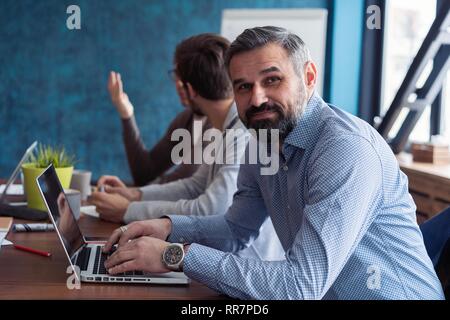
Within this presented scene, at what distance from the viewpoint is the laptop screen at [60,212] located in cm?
138

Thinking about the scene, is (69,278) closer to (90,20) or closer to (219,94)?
(219,94)

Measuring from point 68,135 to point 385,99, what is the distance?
2.38 m

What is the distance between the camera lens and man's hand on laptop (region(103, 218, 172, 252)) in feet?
4.92

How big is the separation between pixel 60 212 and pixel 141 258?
0.30 m

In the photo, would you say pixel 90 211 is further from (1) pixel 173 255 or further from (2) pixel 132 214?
(1) pixel 173 255

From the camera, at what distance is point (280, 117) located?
1422 mm

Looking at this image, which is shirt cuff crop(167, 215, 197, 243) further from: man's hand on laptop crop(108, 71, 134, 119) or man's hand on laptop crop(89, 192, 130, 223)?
man's hand on laptop crop(108, 71, 134, 119)

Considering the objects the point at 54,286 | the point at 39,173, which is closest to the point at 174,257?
the point at 54,286

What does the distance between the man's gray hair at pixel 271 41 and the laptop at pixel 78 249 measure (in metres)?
0.52

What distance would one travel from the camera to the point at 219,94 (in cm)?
227

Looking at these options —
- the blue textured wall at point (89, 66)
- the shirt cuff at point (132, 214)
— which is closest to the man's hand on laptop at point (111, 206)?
the shirt cuff at point (132, 214)
